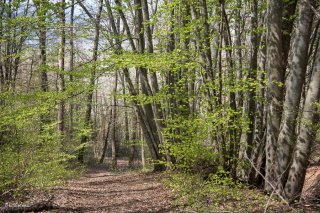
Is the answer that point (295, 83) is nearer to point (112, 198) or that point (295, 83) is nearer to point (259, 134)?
point (259, 134)

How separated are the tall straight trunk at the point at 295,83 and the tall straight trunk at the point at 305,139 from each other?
214mm

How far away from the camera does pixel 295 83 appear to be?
659 cm

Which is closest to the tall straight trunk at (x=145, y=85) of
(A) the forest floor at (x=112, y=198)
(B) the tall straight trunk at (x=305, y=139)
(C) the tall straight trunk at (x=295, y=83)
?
(A) the forest floor at (x=112, y=198)

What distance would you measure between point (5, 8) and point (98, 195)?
6125 mm

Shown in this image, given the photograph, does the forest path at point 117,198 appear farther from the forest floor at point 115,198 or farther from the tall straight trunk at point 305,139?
the tall straight trunk at point 305,139

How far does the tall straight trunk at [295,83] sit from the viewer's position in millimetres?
6359

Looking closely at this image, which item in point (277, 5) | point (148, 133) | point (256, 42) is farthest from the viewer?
point (148, 133)

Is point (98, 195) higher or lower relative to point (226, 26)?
lower

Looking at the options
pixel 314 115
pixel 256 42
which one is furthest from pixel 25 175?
pixel 256 42

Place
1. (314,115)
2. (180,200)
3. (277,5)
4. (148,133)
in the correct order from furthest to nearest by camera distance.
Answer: (148,133) < (180,200) < (277,5) < (314,115)

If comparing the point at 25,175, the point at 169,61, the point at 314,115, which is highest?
the point at 169,61

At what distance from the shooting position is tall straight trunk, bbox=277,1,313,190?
636cm

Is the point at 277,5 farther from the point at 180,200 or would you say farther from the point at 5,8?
the point at 5,8

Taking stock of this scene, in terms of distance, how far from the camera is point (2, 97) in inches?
304
